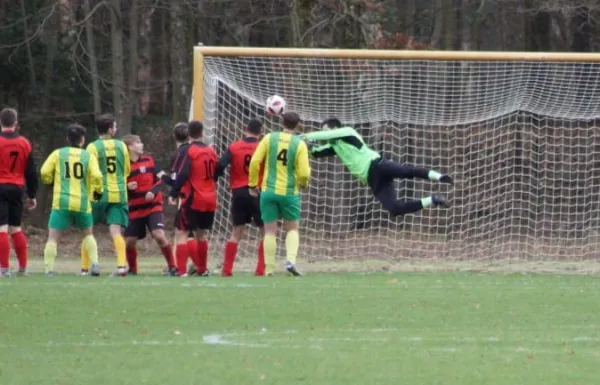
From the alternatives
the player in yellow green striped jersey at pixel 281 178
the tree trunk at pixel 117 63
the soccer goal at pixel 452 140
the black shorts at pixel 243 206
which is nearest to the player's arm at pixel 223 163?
the black shorts at pixel 243 206

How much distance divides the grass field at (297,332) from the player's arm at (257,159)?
1.31 meters

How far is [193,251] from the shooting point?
649 inches

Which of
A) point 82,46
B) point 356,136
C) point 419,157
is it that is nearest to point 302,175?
point 356,136

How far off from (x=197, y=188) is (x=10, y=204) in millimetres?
2085

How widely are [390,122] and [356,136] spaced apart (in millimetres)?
4556

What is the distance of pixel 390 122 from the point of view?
20.4 metres

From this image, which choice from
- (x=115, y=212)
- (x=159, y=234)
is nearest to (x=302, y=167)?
(x=159, y=234)

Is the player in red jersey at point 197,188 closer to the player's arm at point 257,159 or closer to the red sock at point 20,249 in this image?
the player's arm at point 257,159

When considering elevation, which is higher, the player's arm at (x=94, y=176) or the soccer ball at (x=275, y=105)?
the soccer ball at (x=275, y=105)

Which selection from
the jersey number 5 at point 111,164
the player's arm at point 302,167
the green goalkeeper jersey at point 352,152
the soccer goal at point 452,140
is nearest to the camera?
the player's arm at point 302,167

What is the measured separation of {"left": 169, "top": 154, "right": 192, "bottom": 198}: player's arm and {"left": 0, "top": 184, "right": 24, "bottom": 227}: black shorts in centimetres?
171

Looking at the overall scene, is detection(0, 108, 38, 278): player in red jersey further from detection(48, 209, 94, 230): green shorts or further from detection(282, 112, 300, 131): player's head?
detection(282, 112, 300, 131): player's head

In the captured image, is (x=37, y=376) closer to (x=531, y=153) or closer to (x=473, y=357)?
(x=473, y=357)

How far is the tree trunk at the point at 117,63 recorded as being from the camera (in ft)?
106
